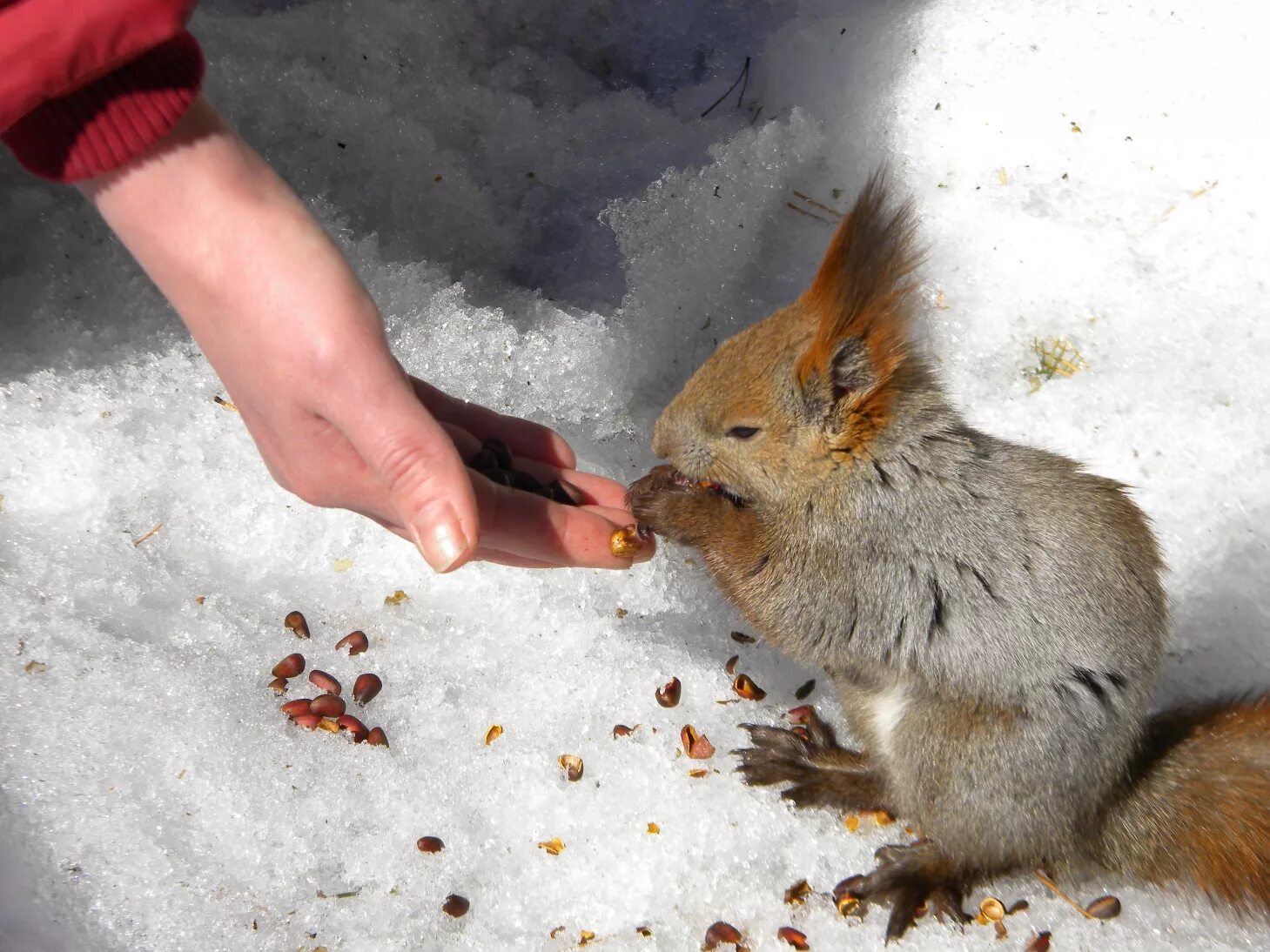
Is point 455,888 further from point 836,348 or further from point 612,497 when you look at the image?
point 836,348

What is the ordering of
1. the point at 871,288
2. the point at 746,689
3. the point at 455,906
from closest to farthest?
the point at 871,288
the point at 455,906
the point at 746,689

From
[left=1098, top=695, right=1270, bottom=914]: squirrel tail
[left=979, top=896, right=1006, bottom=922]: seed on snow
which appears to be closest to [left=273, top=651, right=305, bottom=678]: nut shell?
[left=979, top=896, right=1006, bottom=922]: seed on snow

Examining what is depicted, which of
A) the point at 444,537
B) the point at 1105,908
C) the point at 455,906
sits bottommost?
the point at 455,906

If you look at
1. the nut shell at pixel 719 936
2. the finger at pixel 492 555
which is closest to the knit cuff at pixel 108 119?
the finger at pixel 492 555

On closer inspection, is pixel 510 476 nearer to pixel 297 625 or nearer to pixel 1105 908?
pixel 297 625

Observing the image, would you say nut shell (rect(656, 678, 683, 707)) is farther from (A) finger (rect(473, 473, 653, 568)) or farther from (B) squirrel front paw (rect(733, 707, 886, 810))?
(A) finger (rect(473, 473, 653, 568))

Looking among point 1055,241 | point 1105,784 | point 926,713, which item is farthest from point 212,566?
point 1055,241

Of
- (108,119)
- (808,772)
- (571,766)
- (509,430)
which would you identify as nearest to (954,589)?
(808,772)

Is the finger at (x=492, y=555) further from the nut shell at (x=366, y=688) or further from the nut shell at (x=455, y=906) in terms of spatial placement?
the nut shell at (x=455, y=906)
